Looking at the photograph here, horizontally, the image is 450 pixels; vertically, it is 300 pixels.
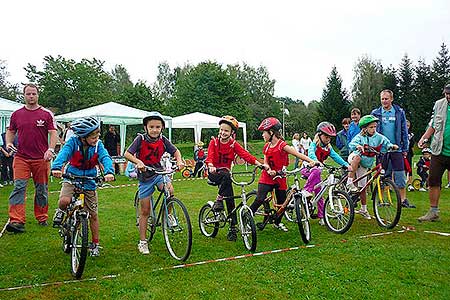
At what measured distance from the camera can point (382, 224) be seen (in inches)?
270

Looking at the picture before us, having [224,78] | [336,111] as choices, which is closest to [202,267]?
[336,111]

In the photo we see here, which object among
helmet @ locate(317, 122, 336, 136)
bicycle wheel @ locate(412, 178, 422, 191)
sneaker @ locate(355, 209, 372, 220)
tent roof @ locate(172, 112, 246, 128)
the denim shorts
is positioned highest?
tent roof @ locate(172, 112, 246, 128)

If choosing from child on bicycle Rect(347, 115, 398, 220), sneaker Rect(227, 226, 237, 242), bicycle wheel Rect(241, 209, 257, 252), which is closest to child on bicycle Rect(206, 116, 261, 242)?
sneaker Rect(227, 226, 237, 242)

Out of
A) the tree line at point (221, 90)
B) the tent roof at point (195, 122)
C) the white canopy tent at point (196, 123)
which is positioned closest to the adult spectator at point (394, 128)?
the white canopy tent at point (196, 123)

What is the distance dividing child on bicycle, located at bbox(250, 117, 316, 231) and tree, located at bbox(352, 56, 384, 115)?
52.4m

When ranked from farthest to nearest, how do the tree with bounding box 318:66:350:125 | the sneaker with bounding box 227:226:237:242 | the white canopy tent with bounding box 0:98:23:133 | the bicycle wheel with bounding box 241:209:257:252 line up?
1. the tree with bounding box 318:66:350:125
2. the white canopy tent with bounding box 0:98:23:133
3. the sneaker with bounding box 227:226:237:242
4. the bicycle wheel with bounding box 241:209:257:252

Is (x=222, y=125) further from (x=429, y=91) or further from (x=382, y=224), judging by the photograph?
(x=429, y=91)

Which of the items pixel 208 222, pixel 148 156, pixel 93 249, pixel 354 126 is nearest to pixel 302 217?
pixel 208 222

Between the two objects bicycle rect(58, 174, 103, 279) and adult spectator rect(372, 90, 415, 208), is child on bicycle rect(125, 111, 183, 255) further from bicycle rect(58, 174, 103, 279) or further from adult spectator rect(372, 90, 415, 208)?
adult spectator rect(372, 90, 415, 208)

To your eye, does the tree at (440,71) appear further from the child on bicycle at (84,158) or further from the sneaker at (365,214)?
the child on bicycle at (84,158)

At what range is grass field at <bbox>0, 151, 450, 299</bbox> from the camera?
4.16m

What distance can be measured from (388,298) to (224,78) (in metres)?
52.9

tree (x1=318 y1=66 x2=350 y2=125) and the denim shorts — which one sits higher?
tree (x1=318 y1=66 x2=350 y2=125)

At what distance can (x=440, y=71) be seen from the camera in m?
50.4
